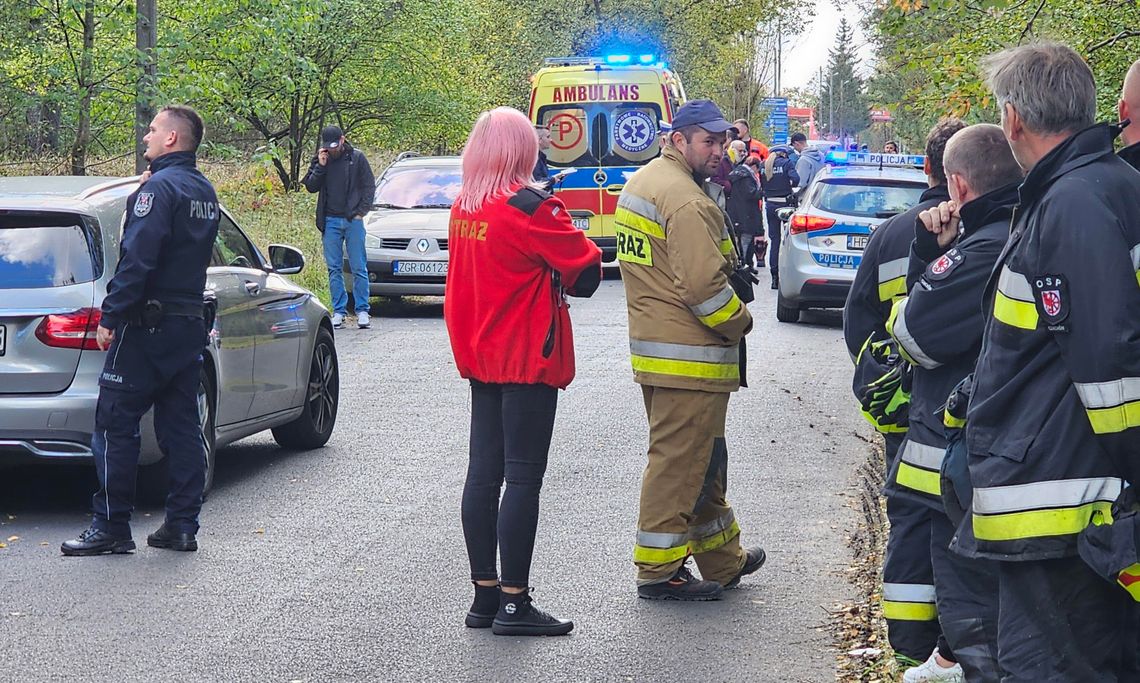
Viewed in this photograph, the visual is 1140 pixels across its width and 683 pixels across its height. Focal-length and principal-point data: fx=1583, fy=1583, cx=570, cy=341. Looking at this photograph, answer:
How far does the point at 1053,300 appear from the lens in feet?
10.9

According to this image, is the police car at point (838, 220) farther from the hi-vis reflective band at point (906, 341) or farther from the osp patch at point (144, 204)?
the hi-vis reflective band at point (906, 341)

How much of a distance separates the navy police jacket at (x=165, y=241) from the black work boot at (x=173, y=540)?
0.98 m

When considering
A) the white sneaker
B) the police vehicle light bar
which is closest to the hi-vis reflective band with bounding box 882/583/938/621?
the white sneaker

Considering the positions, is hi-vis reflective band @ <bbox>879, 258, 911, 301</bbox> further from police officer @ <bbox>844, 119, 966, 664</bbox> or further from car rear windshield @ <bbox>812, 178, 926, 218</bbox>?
car rear windshield @ <bbox>812, 178, 926, 218</bbox>

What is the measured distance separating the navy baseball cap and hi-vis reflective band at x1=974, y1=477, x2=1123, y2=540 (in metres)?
2.99

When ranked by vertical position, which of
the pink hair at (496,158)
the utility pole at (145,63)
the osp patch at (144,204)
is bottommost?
the osp patch at (144,204)

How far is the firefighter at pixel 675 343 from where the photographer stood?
6.19m

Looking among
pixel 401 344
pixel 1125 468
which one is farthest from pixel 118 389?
pixel 401 344

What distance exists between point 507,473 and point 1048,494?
278 cm

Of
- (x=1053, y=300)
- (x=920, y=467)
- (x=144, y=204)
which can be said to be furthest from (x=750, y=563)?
(x=1053, y=300)

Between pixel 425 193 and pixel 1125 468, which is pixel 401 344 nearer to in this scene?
pixel 425 193

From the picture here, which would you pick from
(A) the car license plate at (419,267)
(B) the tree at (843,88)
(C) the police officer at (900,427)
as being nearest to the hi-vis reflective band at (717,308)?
(C) the police officer at (900,427)

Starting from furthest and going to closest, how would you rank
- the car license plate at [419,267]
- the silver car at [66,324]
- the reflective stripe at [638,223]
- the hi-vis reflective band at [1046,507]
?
the car license plate at [419,267] < the silver car at [66,324] < the reflective stripe at [638,223] < the hi-vis reflective band at [1046,507]

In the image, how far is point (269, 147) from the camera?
57.0ft
